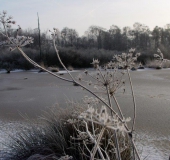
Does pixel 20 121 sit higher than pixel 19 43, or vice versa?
pixel 19 43

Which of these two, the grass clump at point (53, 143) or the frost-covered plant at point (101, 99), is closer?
the frost-covered plant at point (101, 99)

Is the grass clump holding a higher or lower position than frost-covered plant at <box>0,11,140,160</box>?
lower

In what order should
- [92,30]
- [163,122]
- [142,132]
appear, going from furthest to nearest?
[92,30]
[163,122]
[142,132]

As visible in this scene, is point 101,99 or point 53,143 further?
point 53,143

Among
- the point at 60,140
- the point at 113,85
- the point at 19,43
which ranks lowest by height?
the point at 60,140

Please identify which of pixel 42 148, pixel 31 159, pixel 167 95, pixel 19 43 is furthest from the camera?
pixel 167 95

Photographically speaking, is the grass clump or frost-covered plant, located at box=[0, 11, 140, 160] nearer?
frost-covered plant, located at box=[0, 11, 140, 160]

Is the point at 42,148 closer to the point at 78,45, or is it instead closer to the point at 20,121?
the point at 20,121

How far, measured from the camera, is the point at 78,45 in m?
52.6

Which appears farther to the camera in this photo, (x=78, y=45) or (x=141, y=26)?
(x=141, y=26)

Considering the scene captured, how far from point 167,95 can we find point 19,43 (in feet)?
30.7

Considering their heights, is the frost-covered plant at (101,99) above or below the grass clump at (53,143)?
above

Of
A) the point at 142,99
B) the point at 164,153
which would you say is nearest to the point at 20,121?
the point at 164,153

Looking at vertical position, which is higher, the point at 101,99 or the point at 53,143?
the point at 101,99
